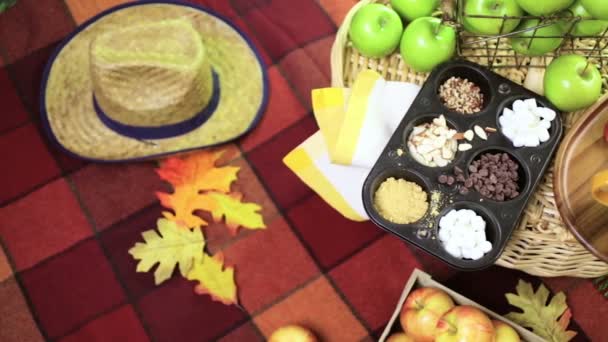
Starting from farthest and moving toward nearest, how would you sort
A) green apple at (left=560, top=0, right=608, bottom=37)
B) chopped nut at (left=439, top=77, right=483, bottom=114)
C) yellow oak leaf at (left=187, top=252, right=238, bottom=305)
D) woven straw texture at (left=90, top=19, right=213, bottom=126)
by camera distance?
1. yellow oak leaf at (left=187, top=252, right=238, bottom=305)
2. woven straw texture at (left=90, top=19, right=213, bottom=126)
3. chopped nut at (left=439, top=77, right=483, bottom=114)
4. green apple at (left=560, top=0, right=608, bottom=37)

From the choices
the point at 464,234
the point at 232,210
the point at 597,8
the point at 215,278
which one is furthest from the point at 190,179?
the point at 597,8

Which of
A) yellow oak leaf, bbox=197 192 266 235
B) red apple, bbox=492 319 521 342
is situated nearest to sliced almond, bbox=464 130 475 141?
red apple, bbox=492 319 521 342

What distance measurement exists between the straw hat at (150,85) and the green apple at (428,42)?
437 mm

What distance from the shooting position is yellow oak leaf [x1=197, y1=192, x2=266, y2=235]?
1393mm

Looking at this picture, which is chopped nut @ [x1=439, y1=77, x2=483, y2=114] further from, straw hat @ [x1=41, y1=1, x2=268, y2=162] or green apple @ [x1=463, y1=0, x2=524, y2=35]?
straw hat @ [x1=41, y1=1, x2=268, y2=162]

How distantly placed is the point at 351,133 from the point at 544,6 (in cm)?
40

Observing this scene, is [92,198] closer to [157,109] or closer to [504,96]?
[157,109]

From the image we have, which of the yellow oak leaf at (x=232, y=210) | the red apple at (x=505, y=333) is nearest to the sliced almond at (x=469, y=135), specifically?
the red apple at (x=505, y=333)

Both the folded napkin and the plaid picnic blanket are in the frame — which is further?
the plaid picnic blanket

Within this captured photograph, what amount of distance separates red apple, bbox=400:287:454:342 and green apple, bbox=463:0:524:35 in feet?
1.60

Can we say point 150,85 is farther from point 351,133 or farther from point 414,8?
point 414,8

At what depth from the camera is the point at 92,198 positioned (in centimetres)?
143

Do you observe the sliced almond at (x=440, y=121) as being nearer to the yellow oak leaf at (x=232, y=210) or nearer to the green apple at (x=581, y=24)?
the green apple at (x=581, y=24)

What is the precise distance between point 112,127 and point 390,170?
682mm
